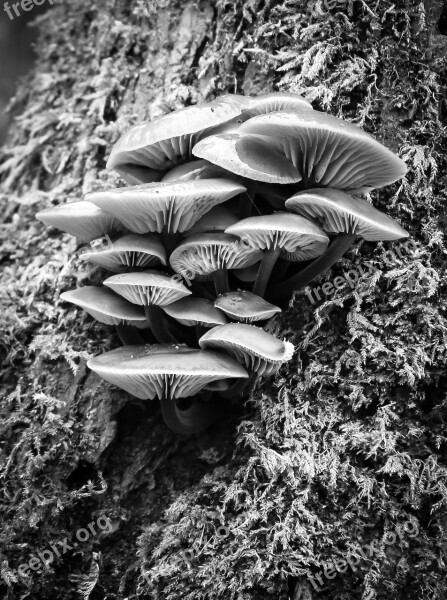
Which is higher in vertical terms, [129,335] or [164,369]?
[164,369]

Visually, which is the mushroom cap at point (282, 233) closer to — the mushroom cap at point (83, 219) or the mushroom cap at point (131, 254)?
the mushroom cap at point (131, 254)

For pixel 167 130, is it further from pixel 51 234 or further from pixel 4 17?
pixel 4 17

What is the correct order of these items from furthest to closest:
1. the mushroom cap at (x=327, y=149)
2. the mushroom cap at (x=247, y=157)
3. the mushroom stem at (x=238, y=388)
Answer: the mushroom stem at (x=238, y=388), the mushroom cap at (x=247, y=157), the mushroom cap at (x=327, y=149)

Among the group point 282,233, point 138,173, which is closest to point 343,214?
point 282,233

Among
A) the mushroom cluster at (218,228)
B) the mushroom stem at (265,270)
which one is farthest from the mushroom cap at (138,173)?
the mushroom stem at (265,270)

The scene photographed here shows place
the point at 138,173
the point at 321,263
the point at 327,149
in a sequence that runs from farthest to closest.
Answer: the point at 138,173 → the point at 321,263 → the point at 327,149

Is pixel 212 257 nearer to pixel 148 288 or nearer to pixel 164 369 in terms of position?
pixel 148 288
